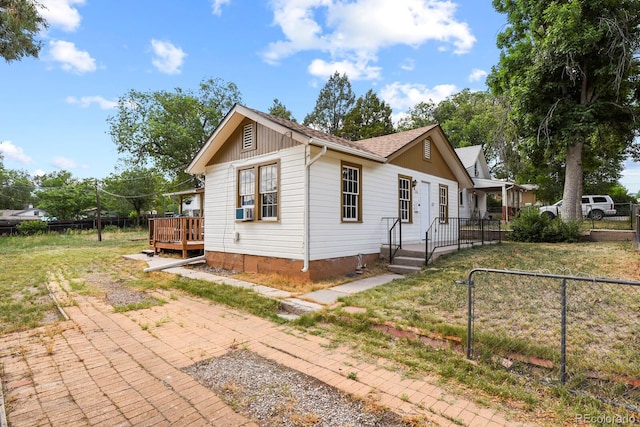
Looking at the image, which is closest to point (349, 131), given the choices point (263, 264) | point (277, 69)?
point (277, 69)

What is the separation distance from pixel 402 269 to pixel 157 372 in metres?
6.25

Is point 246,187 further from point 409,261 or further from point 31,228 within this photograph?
point 31,228

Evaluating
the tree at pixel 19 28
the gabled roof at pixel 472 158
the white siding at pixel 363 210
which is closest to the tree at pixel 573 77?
the white siding at pixel 363 210

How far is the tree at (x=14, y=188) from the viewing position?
4825 cm

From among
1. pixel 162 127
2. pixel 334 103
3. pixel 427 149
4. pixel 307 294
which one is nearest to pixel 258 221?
pixel 307 294

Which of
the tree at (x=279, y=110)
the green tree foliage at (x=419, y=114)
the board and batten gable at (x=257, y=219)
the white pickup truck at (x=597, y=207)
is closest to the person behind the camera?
the board and batten gable at (x=257, y=219)

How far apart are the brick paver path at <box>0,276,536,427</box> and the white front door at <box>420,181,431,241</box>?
7756 millimetres

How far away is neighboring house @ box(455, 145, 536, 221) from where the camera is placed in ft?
68.2

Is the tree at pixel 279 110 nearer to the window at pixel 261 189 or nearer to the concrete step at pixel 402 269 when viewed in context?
the window at pixel 261 189

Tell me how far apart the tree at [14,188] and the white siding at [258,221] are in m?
52.2

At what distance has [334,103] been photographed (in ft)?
113

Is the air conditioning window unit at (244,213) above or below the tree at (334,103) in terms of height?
below

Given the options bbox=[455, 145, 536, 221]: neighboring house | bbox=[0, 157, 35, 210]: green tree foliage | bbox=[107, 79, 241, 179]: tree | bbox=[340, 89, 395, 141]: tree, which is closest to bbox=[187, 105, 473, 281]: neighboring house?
bbox=[455, 145, 536, 221]: neighboring house

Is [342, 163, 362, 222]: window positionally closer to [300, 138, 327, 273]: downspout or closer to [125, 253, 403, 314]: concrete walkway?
[300, 138, 327, 273]: downspout
